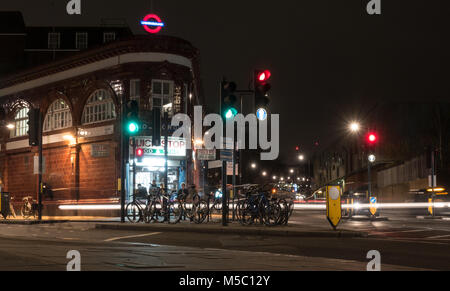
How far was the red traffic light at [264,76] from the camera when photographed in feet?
53.2

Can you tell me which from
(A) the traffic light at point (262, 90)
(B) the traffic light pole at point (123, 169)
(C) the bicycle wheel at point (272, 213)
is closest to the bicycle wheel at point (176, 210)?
(B) the traffic light pole at point (123, 169)

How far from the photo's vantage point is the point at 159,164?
3306 centimetres

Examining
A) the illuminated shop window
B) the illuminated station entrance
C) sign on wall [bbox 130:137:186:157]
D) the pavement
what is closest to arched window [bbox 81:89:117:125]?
sign on wall [bbox 130:137:186:157]

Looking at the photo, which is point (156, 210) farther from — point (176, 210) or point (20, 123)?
point (20, 123)

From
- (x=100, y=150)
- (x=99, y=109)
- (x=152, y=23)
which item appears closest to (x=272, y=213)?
(x=100, y=150)

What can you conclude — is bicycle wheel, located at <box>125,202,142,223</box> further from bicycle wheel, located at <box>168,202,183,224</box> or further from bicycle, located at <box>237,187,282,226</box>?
bicycle, located at <box>237,187,282,226</box>

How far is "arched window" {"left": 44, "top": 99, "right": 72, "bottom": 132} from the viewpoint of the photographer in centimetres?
3716

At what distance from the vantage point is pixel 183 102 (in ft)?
110

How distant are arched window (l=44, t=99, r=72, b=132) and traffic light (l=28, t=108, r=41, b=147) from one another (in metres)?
14.2

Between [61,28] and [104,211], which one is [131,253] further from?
[61,28]

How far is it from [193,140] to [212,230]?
19123 millimetres

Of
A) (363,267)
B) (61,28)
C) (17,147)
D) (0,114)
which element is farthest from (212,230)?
(61,28)

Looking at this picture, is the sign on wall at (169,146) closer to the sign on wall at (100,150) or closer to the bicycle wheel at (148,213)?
the sign on wall at (100,150)

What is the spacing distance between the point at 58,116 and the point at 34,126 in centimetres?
1544
